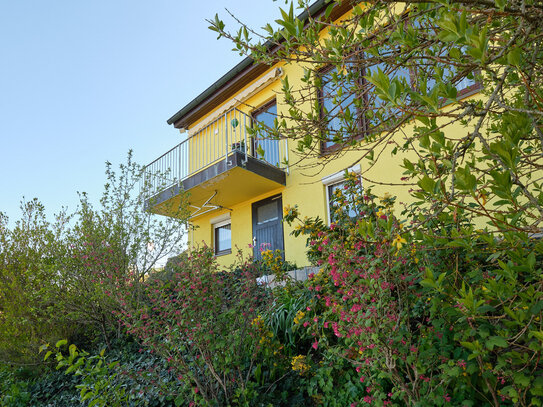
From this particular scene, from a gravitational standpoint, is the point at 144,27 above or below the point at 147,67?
above

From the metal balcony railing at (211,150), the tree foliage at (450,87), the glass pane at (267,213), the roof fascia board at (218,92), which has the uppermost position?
the roof fascia board at (218,92)

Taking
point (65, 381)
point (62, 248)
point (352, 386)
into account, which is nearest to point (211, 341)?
point (352, 386)

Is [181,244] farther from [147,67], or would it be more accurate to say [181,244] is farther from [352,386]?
[147,67]

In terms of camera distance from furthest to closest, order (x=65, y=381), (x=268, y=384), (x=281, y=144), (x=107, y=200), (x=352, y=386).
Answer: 1. (x=281, y=144)
2. (x=107, y=200)
3. (x=65, y=381)
4. (x=268, y=384)
5. (x=352, y=386)

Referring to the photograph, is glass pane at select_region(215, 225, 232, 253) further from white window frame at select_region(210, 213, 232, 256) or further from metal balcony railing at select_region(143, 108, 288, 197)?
metal balcony railing at select_region(143, 108, 288, 197)

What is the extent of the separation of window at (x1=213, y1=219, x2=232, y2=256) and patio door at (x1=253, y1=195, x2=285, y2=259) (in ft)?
4.34

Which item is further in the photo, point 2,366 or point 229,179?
point 229,179

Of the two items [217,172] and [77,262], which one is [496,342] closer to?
[77,262]

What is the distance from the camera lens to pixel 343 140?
2203 mm

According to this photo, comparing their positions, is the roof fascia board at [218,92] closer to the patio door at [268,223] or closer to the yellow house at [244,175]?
the yellow house at [244,175]

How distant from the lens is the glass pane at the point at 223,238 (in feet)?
32.9

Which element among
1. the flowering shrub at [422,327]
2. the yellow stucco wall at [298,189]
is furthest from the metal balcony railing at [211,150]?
the flowering shrub at [422,327]

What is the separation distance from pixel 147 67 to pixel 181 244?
7.12 m

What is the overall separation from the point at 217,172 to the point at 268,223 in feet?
6.58
